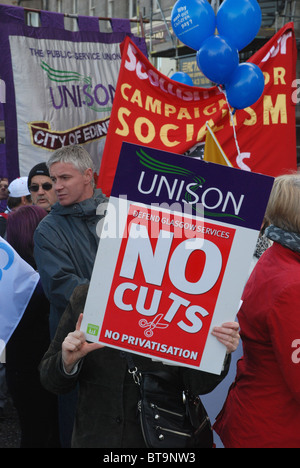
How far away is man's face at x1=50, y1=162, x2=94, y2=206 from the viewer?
2.89 m

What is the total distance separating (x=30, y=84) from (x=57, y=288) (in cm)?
481

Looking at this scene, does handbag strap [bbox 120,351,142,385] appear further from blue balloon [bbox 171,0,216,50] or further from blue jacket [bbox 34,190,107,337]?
blue balloon [bbox 171,0,216,50]

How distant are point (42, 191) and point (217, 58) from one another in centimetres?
192

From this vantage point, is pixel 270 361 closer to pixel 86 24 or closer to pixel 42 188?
pixel 42 188

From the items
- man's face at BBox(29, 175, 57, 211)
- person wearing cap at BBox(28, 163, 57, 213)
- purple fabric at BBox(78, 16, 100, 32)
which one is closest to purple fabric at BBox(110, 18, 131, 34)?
purple fabric at BBox(78, 16, 100, 32)

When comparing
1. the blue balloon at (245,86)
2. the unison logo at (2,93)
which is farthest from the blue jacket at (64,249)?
the unison logo at (2,93)

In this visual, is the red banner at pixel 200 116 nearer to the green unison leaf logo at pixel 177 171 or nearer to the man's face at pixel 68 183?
the man's face at pixel 68 183

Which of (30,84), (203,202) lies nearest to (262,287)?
(203,202)

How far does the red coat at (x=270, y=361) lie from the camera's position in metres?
1.77

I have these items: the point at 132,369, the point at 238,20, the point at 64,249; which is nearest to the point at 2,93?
the point at 238,20

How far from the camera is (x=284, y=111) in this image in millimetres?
5680

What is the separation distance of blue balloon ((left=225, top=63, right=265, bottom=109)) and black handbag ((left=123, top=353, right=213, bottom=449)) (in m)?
3.68

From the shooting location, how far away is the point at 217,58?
5.00 meters

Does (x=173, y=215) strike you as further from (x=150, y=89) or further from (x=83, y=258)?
(x=150, y=89)
